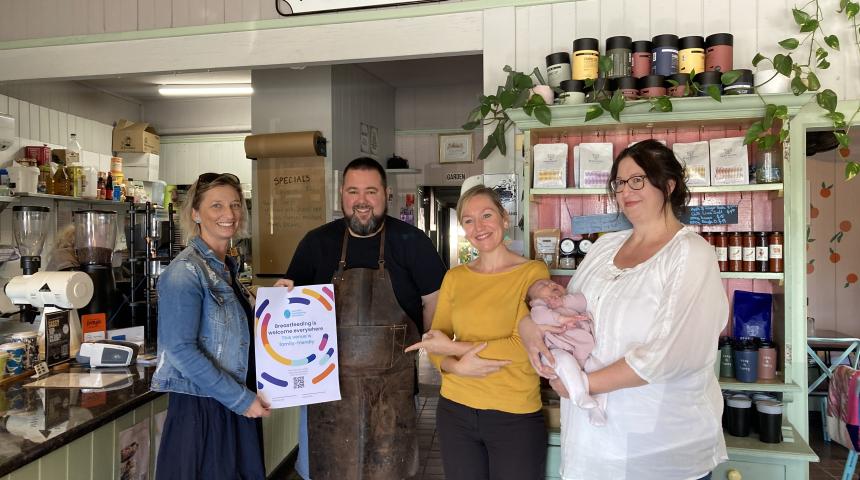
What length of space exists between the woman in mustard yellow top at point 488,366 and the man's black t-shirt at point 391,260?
9.5 inches

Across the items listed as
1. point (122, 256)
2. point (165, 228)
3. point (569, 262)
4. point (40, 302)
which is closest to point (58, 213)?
point (165, 228)

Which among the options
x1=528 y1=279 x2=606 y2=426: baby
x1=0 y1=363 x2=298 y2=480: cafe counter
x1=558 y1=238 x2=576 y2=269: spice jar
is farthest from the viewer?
x1=558 y1=238 x2=576 y2=269: spice jar

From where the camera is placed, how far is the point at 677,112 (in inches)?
98.7

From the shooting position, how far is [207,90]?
6.77 m

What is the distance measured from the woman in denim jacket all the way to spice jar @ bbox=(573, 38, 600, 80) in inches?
61.6

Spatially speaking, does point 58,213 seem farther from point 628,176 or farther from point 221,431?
point 628,176

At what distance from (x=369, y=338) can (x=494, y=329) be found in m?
0.52

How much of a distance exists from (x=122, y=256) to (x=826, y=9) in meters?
4.43

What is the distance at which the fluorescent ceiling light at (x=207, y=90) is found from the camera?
21.7 feet

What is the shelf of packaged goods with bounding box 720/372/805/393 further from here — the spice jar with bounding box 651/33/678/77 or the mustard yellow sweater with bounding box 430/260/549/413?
the spice jar with bounding box 651/33/678/77

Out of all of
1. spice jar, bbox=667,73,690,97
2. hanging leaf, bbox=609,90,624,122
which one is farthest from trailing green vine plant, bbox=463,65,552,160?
spice jar, bbox=667,73,690,97

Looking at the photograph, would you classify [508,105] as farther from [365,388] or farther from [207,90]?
[207,90]

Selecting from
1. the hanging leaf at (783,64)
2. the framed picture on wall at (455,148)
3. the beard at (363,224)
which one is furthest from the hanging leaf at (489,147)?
the framed picture on wall at (455,148)

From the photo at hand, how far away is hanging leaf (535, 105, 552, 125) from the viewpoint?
2545 mm
